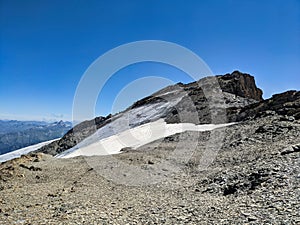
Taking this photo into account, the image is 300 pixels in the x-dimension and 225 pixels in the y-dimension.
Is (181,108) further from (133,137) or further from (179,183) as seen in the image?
(179,183)

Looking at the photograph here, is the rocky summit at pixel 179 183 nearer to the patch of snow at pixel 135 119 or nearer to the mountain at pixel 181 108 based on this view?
the mountain at pixel 181 108

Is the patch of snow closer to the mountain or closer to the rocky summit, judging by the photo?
the mountain

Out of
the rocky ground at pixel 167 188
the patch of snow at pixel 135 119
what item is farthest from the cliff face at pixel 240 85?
the rocky ground at pixel 167 188

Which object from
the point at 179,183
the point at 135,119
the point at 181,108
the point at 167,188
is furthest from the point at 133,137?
the point at 167,188

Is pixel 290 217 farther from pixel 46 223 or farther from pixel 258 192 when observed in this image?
pixel 46 223

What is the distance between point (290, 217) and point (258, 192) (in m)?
3.22

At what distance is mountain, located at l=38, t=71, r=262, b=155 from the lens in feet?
179

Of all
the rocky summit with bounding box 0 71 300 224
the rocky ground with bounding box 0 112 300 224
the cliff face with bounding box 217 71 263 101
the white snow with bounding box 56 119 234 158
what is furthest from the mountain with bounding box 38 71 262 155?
the rocky ground with bounding box 0 112 300 224

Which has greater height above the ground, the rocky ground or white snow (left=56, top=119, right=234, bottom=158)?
white snow (left=56, top=119, right=234, bottom=158)

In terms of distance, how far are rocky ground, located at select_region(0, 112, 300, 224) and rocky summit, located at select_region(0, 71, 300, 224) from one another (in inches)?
1.5

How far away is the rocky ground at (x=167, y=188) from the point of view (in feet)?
35.2

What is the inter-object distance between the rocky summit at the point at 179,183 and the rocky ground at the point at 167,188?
0.13 feet

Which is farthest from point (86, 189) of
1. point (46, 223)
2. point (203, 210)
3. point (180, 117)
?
point (180, 117)

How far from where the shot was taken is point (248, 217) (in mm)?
9414
